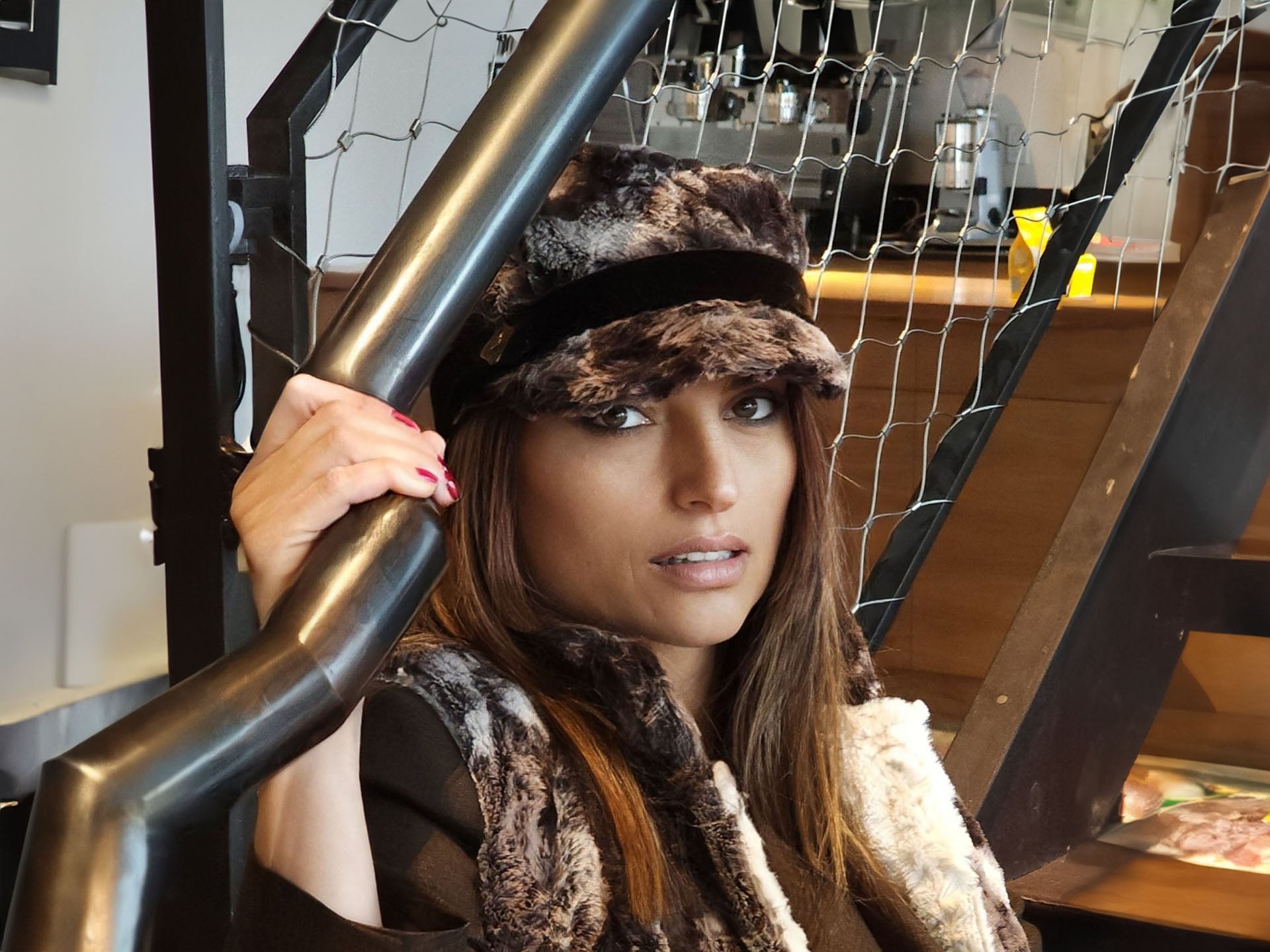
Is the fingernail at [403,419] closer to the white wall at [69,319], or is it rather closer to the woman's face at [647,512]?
the woman's face at [647,512]

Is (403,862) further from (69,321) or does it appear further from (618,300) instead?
(69,321)

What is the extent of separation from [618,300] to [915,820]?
462mm

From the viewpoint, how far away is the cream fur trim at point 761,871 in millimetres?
844

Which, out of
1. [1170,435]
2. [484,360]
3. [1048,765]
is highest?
[484,360]

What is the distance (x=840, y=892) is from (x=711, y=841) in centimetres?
18

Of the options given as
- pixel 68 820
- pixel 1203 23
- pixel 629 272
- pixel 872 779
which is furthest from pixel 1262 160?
pixel 68 820

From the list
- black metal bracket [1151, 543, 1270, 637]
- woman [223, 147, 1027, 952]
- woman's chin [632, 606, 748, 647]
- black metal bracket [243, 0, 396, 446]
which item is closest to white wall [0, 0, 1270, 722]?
black metal bracket [243, 0, 396, 446]

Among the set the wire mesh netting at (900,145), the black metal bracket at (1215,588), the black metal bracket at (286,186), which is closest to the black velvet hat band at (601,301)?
the black metal bracket at (286,186)

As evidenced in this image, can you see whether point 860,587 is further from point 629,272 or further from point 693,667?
point 629,272

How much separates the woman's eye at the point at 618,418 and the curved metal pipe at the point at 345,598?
0.27 metres

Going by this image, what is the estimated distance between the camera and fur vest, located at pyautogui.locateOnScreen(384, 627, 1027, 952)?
738 millimetres

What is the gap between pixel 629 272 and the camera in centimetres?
83

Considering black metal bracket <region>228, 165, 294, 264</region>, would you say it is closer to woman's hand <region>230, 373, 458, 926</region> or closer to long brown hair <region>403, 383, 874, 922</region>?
long brown hair <region>403, 383, 874, 922</region>

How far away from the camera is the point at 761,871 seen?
0.85 m
